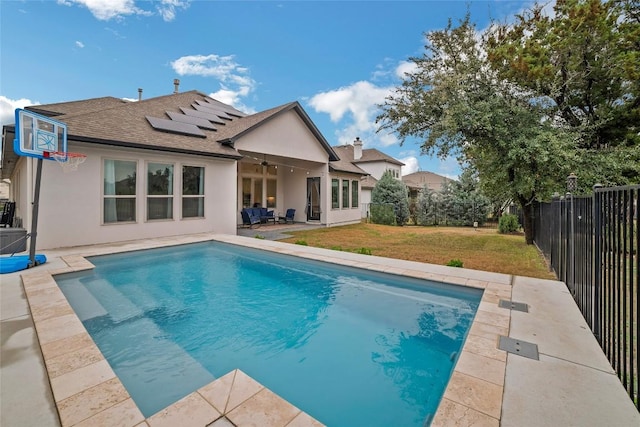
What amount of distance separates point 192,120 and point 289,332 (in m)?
12.1

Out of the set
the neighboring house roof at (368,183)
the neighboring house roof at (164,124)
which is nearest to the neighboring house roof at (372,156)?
the neighboring house roof at (368,183)

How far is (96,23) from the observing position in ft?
39.5

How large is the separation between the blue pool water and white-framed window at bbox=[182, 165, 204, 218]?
3952mm

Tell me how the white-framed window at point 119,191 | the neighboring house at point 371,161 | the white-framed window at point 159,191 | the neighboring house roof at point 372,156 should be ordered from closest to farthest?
the white-framed window at point 119,191 → the white-framed window at point 159,191 → the neighboring house at point 371,161 → the neighboring house roof at point 372,156

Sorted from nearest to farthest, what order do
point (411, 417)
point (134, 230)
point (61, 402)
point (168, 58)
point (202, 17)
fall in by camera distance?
point (61, 402) → point (411, 417) → point (134, 230) → point (202, 17) → point (168, 58)

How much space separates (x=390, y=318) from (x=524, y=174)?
8715mm

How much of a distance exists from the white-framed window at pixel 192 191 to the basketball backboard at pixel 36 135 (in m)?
4.27

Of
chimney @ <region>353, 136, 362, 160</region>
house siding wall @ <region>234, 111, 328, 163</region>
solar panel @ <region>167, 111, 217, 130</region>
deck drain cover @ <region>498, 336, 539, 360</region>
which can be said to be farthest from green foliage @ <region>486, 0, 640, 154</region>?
chimney @ <region>353, 136, 362, 160</region>

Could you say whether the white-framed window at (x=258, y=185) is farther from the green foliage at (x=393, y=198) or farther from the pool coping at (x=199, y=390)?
the pool coping at (x=199, y=390)

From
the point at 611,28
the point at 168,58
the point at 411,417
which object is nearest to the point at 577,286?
the point at 411,417

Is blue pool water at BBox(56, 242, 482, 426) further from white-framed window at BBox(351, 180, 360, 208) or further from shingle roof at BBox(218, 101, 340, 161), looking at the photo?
white-framed window at BBox(351, 180, 360, 208)

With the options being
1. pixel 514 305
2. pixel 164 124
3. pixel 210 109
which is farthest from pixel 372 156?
pixel 514 305

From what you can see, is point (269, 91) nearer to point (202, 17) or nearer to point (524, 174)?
point (202, 17)

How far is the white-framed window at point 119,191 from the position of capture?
9234 millimetres
